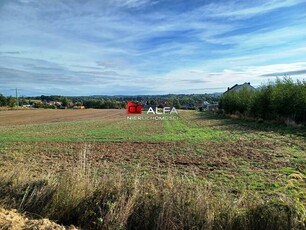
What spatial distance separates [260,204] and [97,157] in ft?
32.7

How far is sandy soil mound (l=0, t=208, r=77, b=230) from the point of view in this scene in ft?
13.0

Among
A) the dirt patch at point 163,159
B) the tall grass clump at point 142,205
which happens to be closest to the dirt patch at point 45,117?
the dirt patch at point 163,159

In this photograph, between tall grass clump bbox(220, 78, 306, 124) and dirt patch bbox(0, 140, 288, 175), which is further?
tall grass clump bbox(220, 78, 306, 124)

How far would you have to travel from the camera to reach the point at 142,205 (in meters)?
4.52

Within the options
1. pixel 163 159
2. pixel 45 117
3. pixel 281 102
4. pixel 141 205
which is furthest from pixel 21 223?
pixel 45 117

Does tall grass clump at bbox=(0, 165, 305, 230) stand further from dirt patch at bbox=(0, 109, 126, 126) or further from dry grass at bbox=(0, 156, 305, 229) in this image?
dirt patch at bbox=(0, 109, 126, 126)

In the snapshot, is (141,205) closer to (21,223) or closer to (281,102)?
(21,223)

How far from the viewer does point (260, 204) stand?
4.17 meters

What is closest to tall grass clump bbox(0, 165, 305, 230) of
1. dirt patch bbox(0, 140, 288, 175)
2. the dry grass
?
the dry grass

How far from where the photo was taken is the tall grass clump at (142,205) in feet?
13.4

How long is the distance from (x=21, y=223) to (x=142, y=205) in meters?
1.80

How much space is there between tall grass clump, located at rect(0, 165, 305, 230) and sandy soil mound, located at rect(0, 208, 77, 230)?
44cm

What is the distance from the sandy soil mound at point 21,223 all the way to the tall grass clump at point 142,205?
0.44 meters

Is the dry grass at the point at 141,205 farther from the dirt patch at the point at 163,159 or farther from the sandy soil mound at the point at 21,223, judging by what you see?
A: the dirt patch at the point at 163,159
